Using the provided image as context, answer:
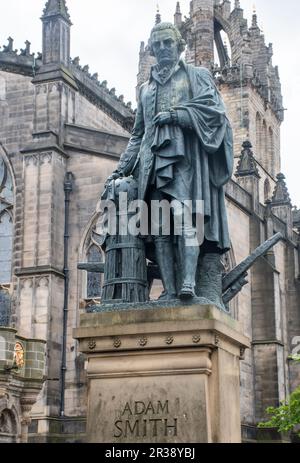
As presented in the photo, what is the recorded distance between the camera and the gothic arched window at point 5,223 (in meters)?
28.8

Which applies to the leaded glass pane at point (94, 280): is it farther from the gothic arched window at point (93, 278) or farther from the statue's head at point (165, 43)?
the statue's head at point (165, 43)

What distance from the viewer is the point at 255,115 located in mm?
56469

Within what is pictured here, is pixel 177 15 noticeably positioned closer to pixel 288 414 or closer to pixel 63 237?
pixel 63 237

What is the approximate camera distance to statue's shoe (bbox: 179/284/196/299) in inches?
247

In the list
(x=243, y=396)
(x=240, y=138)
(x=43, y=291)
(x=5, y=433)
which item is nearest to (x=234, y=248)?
(x=243, y=396)

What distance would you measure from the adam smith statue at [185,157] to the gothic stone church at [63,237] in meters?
14.9

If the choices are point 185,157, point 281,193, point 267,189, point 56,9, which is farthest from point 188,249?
point 267,189

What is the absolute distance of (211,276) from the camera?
6.78 m

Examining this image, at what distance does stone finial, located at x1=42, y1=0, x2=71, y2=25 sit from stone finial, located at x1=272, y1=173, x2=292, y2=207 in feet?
50.4

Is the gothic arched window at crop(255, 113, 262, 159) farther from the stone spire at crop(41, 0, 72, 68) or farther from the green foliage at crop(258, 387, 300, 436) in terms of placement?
the green foliage at crop(258, 387, 300, 436)

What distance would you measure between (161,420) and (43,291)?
2113cm

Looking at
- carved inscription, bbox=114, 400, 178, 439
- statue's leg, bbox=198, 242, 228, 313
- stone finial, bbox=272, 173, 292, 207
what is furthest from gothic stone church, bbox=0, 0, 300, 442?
carved inscription, bbox=114, 400, 178, 439

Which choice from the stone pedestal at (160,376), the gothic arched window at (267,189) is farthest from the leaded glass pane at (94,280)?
the gothic arched window at (267,189)

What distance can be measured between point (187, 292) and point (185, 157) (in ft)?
3.71
